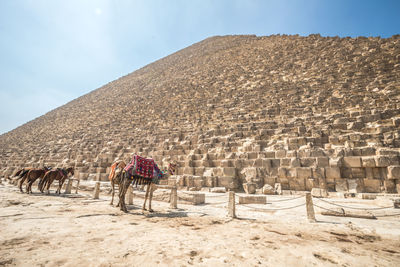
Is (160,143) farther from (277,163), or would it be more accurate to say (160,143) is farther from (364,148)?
(364,148)

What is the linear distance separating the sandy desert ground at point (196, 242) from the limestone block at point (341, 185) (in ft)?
8.42

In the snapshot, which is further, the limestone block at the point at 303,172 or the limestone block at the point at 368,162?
the limestone block at the point at 303,172

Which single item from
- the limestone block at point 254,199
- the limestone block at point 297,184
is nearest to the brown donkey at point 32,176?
the limestone block at point 254,199

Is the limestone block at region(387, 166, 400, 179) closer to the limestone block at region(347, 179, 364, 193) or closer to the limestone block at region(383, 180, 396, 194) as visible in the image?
the limestone block at region(383, 180, 396, 194)

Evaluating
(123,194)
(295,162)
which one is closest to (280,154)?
(295,162)

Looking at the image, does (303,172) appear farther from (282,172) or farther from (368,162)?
(368,162)

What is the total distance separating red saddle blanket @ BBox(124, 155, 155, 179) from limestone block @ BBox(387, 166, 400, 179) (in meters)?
6.82

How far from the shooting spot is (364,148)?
6.12 meters

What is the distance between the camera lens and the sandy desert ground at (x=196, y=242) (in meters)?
1.87

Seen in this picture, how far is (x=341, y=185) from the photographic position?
239 inches

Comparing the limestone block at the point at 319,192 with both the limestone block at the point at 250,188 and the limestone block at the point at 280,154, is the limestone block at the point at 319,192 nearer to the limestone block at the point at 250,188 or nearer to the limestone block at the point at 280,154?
the limestone block at the point at 280,154

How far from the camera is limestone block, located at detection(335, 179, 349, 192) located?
599cm

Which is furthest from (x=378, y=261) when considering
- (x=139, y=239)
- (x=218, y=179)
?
(x=218, y=179)

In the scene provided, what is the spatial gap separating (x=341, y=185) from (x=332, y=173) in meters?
0.43
